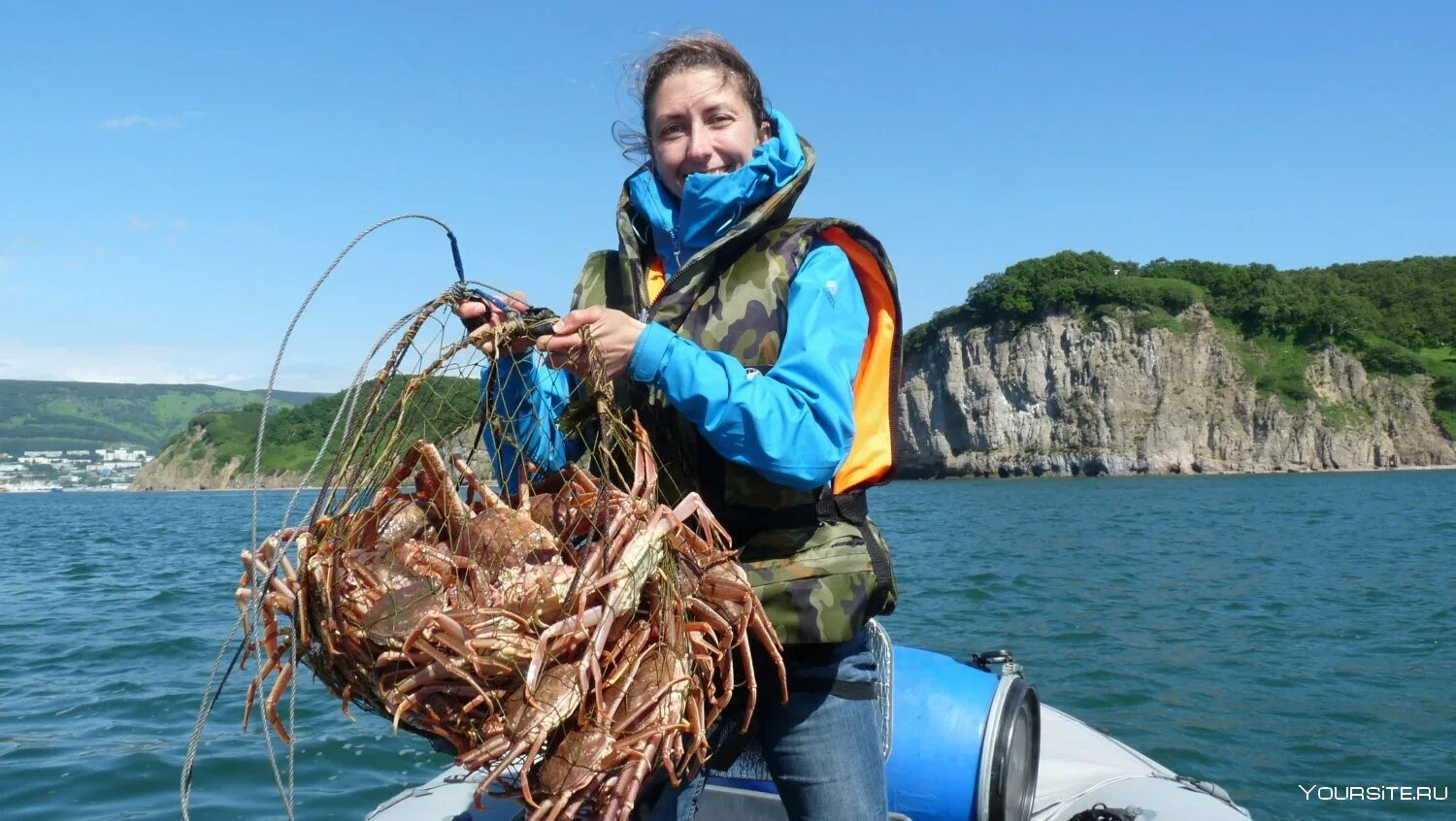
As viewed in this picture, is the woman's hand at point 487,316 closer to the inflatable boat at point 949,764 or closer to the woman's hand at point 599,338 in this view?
the woman's hand at point 599,338

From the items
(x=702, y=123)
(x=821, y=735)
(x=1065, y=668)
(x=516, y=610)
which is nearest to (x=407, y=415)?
(x=516, y=610)

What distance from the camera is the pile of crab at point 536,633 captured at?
179 cm

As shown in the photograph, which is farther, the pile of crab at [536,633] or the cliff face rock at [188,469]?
the cliff face rock at [188,469]

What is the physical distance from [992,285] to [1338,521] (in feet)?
191

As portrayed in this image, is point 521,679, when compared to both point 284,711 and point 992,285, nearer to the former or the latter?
point 284,711

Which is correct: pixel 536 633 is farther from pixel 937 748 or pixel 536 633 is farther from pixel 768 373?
pixel 937 748

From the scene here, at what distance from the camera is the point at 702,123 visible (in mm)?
2490

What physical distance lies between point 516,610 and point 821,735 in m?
0.84

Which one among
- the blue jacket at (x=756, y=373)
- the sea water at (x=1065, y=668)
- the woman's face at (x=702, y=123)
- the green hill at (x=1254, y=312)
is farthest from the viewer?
the green hill at (x=1254, y=312)

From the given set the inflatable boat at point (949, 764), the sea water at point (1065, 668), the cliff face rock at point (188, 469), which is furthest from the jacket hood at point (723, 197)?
the cliff face rock at point (188, 469)

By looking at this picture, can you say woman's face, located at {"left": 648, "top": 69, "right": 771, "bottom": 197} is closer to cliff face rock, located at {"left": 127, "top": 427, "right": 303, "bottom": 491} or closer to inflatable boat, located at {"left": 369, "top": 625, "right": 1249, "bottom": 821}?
inflatable boat, located at {"left": 369, "top": 625, "right": 1249, "bottom": 821}

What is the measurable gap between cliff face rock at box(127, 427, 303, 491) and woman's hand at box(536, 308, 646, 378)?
299 ft

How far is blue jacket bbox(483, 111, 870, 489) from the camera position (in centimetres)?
204

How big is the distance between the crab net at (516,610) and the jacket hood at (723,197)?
1.60ft
